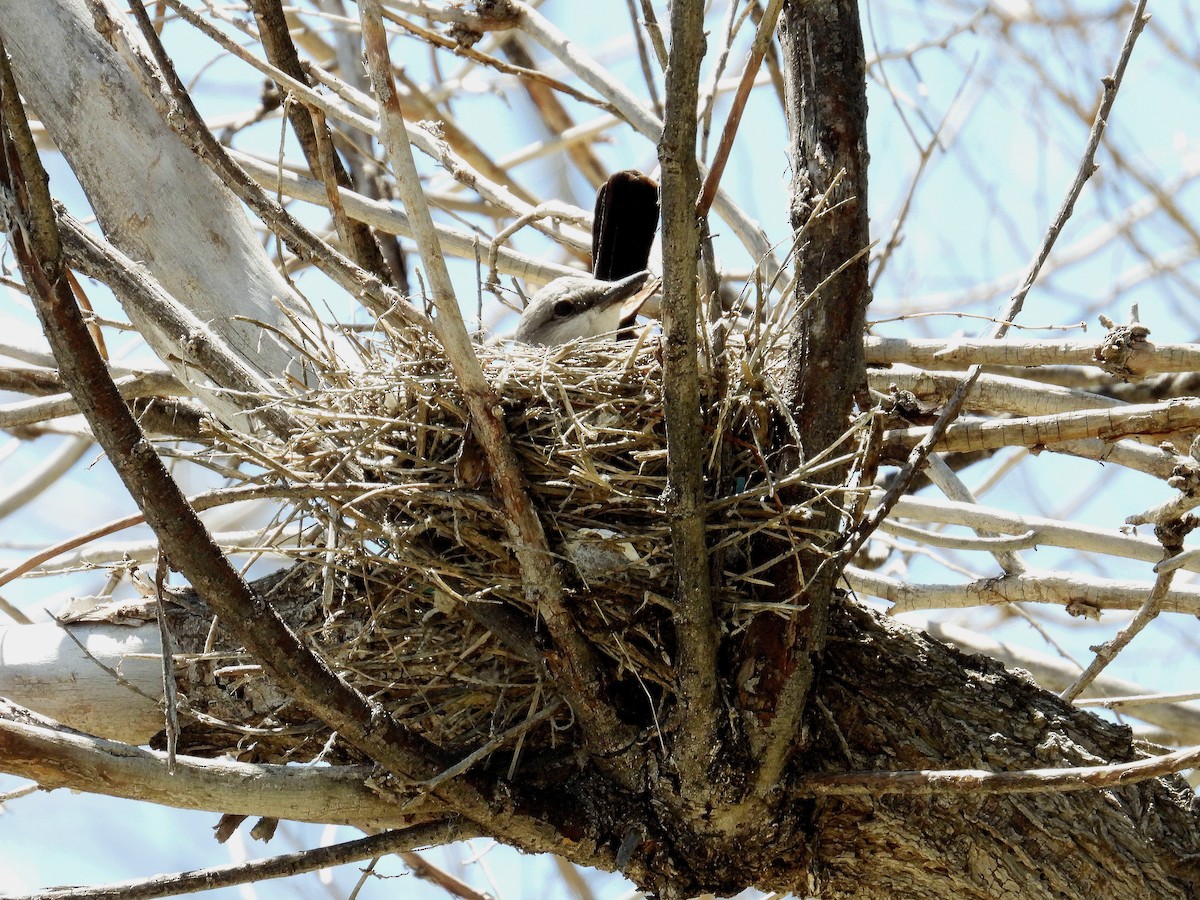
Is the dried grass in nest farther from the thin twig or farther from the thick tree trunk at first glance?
the thick tree trunk

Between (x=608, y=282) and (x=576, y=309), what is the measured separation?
15 cm

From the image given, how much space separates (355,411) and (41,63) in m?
1.25

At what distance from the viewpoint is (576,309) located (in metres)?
3.18

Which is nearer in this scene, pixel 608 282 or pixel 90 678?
pixel 90 678

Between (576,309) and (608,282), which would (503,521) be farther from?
(608,282)

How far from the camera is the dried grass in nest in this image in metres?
2.18

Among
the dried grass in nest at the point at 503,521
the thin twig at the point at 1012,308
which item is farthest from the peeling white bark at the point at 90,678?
the thin twig at the point at 1012,308

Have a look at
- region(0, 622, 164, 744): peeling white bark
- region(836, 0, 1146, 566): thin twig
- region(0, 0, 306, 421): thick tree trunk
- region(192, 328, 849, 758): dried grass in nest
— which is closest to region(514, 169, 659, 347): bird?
region(192, 328, 849, 758): dried grass in nest

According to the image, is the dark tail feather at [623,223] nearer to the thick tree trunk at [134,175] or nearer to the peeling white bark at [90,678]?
the thick tree trunk at [134,175]

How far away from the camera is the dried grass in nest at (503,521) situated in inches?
85.7

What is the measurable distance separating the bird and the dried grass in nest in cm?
58

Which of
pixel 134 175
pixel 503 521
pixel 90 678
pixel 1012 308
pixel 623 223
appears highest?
pixel 134 175

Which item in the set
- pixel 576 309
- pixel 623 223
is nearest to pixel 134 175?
pixel 576 309

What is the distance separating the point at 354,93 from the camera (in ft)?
10.7
